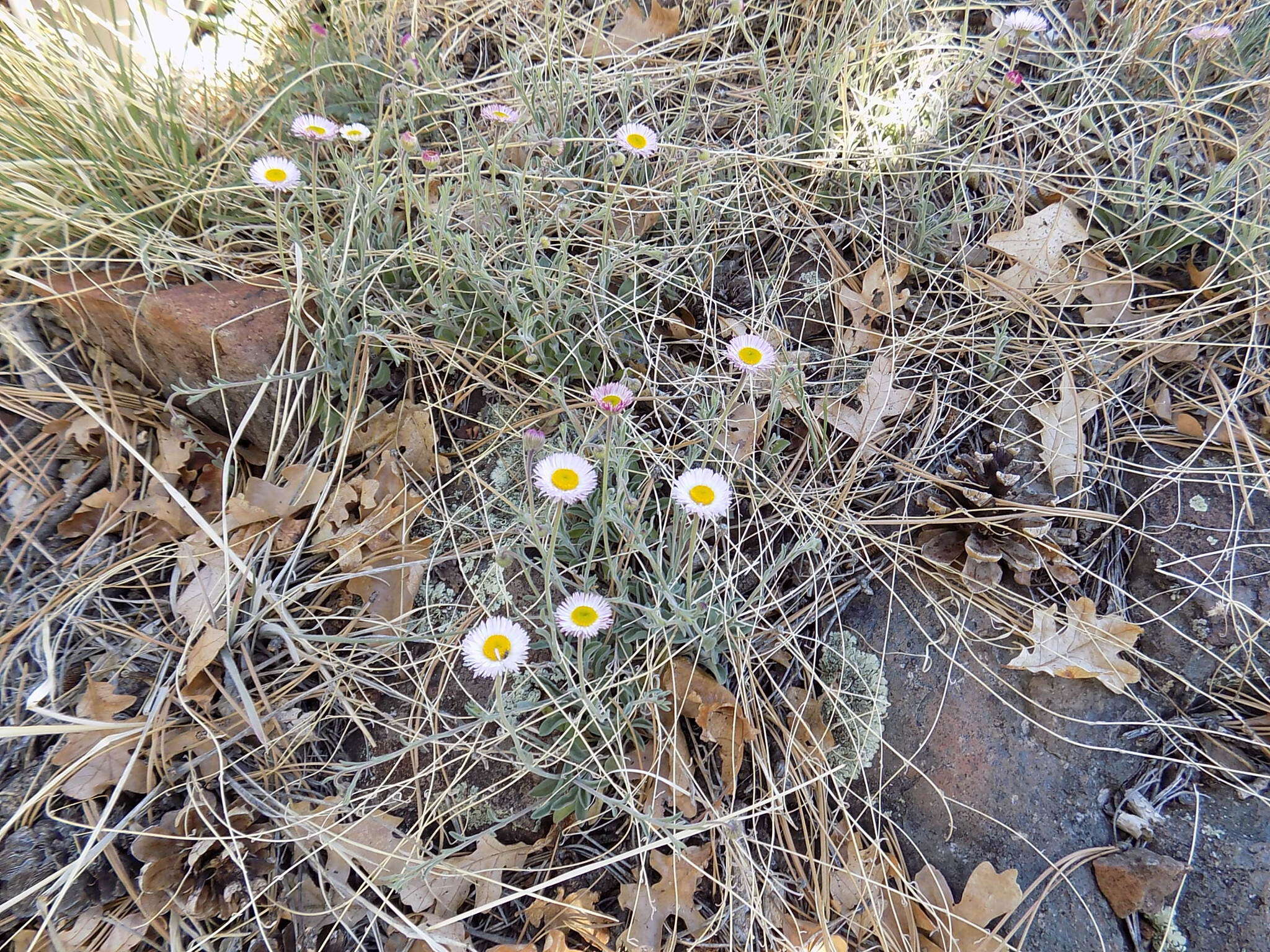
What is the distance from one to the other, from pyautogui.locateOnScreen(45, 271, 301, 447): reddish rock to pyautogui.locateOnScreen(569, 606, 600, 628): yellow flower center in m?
0.90

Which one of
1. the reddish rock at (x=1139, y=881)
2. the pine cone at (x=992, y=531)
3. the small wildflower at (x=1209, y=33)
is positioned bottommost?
the reddish rock at (x=1139, y=881)

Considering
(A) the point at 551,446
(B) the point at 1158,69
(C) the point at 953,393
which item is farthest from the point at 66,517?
(B) the point at 1158,69

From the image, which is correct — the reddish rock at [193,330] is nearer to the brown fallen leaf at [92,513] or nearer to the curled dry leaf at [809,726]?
the brown fallen leaf at [92,513]

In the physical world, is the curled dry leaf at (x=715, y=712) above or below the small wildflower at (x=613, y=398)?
below

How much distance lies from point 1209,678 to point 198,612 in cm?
206

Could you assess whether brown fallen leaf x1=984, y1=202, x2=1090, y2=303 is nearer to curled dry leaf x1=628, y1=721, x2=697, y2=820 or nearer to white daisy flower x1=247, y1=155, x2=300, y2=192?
curled dry leaf x1=628, y1=721, x2=697, y2=820

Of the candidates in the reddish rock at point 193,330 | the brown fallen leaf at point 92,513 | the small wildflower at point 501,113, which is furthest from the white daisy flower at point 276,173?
the brown fallen leaf at point 92,513

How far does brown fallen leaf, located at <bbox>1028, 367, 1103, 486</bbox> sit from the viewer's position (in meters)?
1.66

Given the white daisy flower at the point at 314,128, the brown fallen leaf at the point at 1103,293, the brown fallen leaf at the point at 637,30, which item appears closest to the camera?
the white daisy flower at the point at 314,128

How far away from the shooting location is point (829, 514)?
1.65 meters

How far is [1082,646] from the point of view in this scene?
1.51 meters

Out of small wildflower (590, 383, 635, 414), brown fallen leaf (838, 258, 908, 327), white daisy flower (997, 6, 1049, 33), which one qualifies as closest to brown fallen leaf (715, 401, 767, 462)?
small wildflower (590, 383, 635, 414)

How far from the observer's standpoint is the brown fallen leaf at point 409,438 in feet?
5.70

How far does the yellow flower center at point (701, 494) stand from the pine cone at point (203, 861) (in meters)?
1.00
